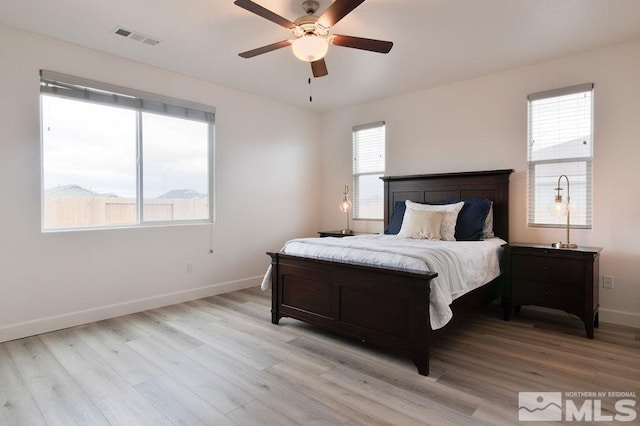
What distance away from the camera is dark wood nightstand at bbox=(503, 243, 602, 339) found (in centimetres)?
300

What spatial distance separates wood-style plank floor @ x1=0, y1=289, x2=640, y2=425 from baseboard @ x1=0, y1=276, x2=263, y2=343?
4.1 inches

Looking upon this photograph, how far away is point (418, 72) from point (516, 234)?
2.10 meters

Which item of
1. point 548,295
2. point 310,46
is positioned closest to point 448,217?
point 548,295

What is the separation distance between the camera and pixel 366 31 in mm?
3012

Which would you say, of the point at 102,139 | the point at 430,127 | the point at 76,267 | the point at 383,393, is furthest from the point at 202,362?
the point at 430,127

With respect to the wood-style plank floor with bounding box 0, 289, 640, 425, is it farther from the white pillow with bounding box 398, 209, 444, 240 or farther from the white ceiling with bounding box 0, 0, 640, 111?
the white ceiling with bounding box 0, 0, 640, 111

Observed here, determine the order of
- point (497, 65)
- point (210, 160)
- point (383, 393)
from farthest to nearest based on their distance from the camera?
point (210, 160), point (497, 65), point (383, 393)

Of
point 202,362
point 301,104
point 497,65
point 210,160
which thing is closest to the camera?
point 202,362

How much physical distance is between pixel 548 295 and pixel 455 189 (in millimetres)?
1496

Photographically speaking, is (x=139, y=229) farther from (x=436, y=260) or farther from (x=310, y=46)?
(x=436, y=260)

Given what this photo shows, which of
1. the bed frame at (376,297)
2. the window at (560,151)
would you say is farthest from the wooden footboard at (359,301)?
the window at (560,151)

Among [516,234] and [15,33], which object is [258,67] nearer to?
[15,33]

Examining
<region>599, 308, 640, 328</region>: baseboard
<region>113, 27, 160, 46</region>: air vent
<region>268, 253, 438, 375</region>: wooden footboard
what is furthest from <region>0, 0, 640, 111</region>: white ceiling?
<region>599, 308, 640, 328</region>: baseboard

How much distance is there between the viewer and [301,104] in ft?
17.5
